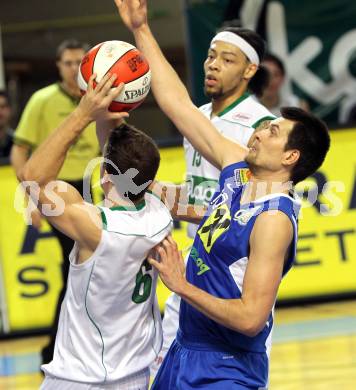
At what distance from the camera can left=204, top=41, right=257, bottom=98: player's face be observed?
6.35 metres

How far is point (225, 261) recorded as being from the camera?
4398mm

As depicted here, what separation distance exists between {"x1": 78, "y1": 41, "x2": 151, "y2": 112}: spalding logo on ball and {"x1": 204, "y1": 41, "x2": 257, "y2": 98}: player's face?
1484 millimetres

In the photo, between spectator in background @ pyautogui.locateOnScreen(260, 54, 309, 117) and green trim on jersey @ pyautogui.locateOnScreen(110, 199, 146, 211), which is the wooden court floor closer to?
spectator in background @ pyautogui.locateOnScreen(260, 54, 309, 117)

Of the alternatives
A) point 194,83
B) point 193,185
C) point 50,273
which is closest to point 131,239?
point 193,185

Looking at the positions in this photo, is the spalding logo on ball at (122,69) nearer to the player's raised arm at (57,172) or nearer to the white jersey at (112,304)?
the player's raised arm at (57,172)

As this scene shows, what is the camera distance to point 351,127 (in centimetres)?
979

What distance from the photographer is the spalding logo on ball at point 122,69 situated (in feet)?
15.2

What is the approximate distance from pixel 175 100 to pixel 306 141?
90 cm

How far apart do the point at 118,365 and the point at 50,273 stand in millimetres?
4960

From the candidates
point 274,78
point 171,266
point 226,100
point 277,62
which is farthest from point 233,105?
point 277,62

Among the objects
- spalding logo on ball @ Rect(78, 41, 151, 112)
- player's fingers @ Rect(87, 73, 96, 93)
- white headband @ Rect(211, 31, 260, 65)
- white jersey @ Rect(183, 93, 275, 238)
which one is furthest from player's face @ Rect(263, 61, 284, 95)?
player's fingers @ Rect(87, 73, 96, 93)

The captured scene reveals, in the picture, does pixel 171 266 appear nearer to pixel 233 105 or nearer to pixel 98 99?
pixel 98 99

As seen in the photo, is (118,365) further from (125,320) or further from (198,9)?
(198,9)

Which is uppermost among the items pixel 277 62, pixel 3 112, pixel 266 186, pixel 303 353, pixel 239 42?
pixel 277 62
